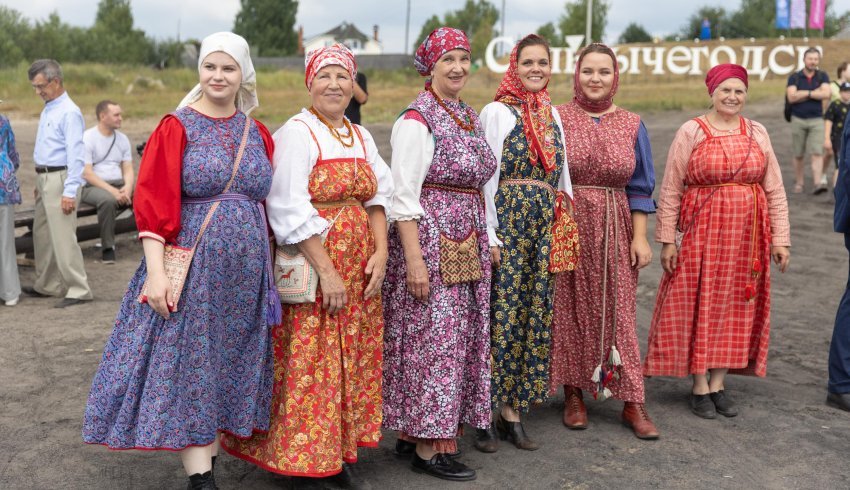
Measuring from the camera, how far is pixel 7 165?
289 inches

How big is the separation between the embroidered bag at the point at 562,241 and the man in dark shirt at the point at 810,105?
346 inches

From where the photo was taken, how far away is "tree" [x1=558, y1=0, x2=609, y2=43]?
49750 millimetres

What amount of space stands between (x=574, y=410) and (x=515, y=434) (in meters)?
0.48

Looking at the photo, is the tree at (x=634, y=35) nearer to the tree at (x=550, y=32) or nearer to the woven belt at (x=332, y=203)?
the tree at (x=550, y=32)

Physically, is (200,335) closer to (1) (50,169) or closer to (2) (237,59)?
(2) (237,59)

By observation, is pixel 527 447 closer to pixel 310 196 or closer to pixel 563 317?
pixel 563 317

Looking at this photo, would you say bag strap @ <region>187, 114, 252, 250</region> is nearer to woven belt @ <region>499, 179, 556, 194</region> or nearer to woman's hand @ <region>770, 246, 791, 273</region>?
woven belt @ <region>499, 179, 556, 194</region>

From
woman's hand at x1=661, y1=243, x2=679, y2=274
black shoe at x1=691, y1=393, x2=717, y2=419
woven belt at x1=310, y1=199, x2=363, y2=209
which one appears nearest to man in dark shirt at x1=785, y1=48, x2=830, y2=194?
woman's hand at x1=661, y1=243, x2=679, y2=274

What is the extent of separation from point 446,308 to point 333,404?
0.70 metres

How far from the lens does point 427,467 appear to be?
4.25 m

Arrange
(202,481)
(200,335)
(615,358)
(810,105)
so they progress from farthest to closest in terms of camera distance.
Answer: (810,105) < (615,358) < (202,481) < (200,335)

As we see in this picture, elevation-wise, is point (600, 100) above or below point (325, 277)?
above

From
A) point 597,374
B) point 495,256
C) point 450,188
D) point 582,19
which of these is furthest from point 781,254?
point 582,19

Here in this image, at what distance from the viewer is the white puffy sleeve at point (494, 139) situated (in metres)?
4.41
